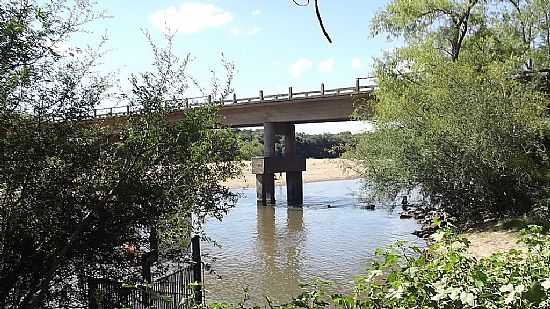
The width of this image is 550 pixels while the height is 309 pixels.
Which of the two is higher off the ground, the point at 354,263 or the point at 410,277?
the point at 410,277

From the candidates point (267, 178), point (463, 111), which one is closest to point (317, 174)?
point (267, 178)

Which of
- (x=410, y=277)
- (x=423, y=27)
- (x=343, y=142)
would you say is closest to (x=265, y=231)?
(x=343, y=142)

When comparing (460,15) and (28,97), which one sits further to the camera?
(460,15)

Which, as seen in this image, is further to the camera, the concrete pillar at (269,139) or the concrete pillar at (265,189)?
the concrete pillar at (265,189)

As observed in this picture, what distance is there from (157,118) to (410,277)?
6083 millimetres

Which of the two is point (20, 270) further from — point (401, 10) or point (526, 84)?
point (401, 10)

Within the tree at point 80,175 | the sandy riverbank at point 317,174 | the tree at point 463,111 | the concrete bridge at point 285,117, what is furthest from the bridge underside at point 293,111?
the tree at point 80,175

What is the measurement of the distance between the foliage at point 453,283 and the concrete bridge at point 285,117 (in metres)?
26.4

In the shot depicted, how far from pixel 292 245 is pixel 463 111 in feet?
24.2

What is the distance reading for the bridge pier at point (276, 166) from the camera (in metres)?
34.8

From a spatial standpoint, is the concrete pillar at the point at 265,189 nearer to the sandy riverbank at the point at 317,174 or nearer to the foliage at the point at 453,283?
the sandy riverbank at the point at 317,174

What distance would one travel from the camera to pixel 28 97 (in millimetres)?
6434

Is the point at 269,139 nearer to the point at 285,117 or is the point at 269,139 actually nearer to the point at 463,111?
the point at 285,117

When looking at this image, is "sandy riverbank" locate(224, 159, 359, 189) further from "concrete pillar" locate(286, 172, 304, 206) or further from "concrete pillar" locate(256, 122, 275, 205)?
"concrete pillar" locate(256, 122, 275, 205)
